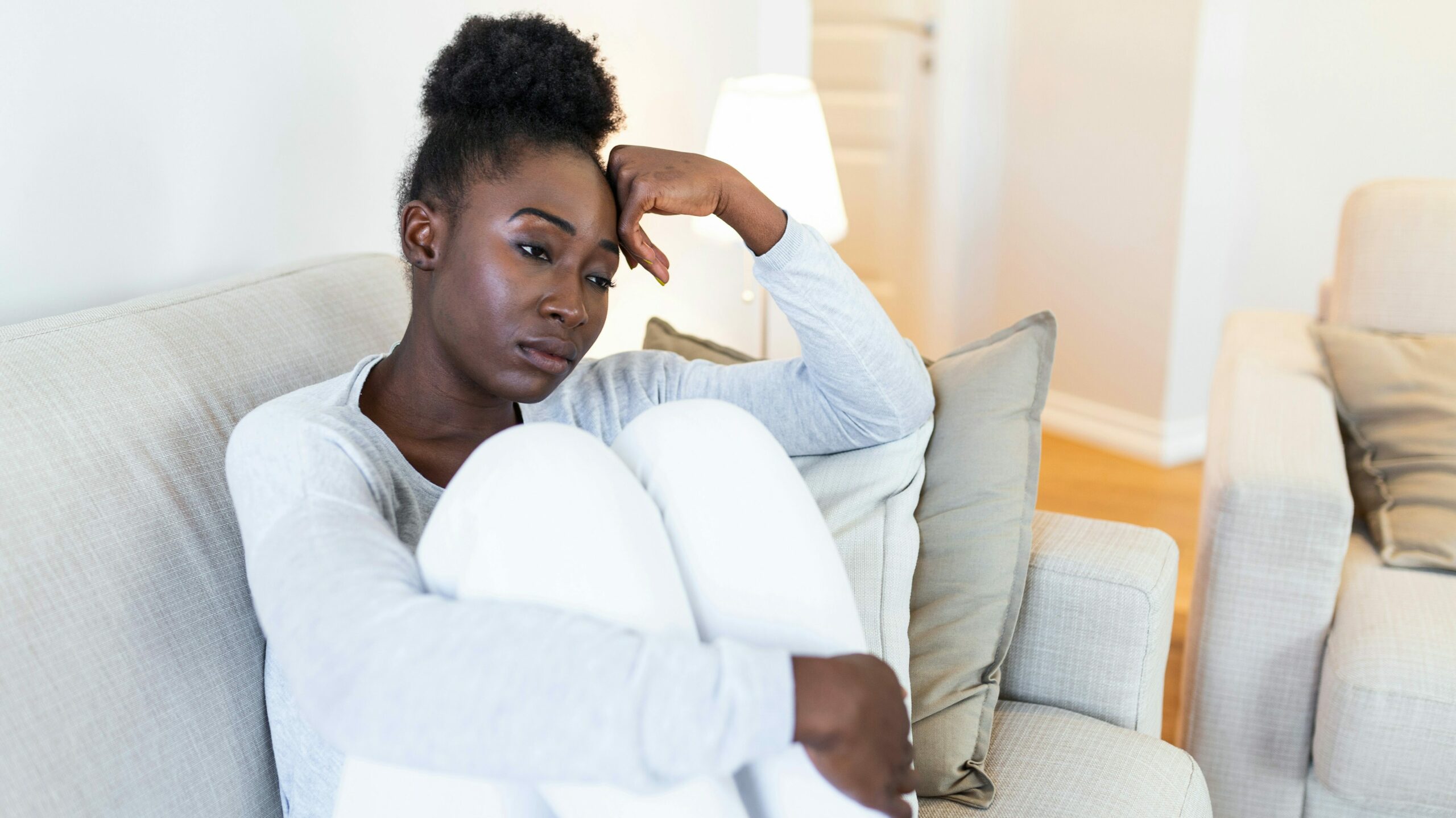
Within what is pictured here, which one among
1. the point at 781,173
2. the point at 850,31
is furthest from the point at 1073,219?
the point at 781,173

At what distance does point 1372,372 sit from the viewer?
1622mm

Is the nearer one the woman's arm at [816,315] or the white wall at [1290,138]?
the woman's arm at [816,315]

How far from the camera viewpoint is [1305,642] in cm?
139

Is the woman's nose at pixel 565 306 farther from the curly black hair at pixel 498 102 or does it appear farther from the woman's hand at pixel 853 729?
the woman's hand at pixel 853 729

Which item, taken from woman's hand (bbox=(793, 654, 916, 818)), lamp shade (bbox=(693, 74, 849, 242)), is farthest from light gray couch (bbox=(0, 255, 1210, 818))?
lamp shade (bbox=(693, 74, 849, 242))

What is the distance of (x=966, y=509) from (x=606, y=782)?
0.60 meters

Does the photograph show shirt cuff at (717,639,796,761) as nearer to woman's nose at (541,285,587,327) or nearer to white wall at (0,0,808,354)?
woman's nose at (541,285,587,327)

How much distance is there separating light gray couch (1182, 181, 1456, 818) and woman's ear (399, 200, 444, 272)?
1023 millimetres

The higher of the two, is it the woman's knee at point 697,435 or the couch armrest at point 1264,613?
the woman's knee at point 697,435

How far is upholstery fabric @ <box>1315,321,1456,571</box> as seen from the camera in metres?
1.48

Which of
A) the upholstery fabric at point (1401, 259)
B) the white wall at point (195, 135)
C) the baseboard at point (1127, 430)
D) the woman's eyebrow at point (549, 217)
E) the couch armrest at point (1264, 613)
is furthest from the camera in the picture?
the baseboard at point (1127, 430)

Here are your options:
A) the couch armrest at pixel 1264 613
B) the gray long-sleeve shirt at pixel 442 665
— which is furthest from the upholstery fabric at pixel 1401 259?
the gray long-sleeve shirt at pixel 442 665

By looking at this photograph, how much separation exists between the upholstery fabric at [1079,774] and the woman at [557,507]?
327 millimetres

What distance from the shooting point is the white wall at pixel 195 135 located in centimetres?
107
